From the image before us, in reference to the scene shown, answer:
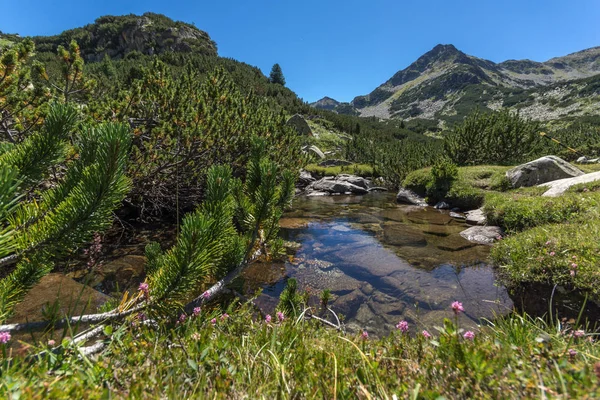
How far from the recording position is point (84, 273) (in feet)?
19.6

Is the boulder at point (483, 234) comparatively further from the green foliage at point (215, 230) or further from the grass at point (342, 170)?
the grass at point (342, 170)

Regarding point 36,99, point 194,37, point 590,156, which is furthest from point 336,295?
point 194,37

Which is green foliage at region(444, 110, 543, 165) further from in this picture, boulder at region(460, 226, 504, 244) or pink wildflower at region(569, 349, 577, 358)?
pink wildflower at region(569, 349, 577, 358)

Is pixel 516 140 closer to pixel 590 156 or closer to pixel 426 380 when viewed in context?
pixel 590 156

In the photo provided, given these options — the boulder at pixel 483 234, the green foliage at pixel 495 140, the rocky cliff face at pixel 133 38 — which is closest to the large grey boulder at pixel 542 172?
the boulder at pixel 483 234

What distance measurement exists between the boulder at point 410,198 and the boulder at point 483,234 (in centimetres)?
894

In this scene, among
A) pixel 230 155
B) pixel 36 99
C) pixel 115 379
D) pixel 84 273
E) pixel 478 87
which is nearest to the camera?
pixel 115 379

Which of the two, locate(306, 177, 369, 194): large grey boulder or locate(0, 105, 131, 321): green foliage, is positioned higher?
locate(0, 105, 131, 321): green foliage

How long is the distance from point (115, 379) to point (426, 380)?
6.01ft

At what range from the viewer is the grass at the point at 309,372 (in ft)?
4.21

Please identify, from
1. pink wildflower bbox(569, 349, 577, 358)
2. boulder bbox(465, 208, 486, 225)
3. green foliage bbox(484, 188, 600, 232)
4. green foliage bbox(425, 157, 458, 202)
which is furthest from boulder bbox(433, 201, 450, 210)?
pink wildflower bbox(569, 349, 577, 358)

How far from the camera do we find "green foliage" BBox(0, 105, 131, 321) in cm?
155

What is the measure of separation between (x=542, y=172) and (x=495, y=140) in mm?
10842

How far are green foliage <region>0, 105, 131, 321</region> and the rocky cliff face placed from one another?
10471cm
